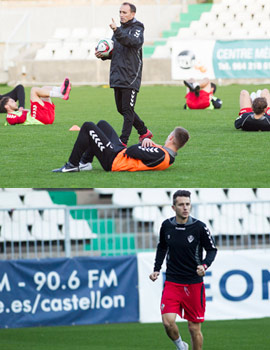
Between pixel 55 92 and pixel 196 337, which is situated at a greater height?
pixel 55 92

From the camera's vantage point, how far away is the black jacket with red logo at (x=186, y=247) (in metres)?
7.75

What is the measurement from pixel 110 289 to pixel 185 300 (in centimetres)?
409

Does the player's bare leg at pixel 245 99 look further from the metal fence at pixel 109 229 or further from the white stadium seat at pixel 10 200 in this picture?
the white stadium seat at pixel 10 200

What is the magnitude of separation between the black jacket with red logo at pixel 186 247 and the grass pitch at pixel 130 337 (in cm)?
201

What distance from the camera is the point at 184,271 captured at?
7773mm

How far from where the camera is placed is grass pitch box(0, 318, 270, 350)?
971 centimetres

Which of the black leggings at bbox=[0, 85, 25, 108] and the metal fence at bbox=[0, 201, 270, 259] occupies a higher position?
the black leggings at bbox=[0, 85, 25, 108]

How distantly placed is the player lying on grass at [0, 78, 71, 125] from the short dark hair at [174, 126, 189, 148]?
5.01 m

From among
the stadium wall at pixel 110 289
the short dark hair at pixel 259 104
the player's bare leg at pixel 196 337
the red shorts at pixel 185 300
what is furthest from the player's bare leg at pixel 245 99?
the player's bare leg at pixel 196 337

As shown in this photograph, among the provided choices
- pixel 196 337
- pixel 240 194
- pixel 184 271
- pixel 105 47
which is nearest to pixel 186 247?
pixel 184 271

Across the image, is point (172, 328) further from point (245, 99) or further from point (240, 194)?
point (240, 194)

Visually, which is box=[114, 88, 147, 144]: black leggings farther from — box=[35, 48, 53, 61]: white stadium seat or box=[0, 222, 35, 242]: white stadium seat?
box=[35, 48, 53, 61]: white stadium seat

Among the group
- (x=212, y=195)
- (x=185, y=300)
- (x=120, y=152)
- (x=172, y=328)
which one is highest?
(x=120, y=152)

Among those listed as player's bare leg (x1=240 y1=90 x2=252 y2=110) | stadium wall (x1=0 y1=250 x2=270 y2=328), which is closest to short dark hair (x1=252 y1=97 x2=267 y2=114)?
player's bare leg (x1=240 y1=90 x2=252 y2=110)
